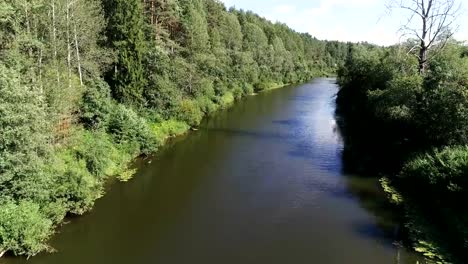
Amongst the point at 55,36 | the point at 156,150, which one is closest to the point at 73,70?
the point at 55,36

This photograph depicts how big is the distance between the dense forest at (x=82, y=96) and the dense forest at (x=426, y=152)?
56.4 feet

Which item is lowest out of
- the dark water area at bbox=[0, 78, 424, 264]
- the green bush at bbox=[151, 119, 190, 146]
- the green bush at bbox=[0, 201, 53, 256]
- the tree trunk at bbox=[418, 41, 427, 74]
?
the dark water area at bbox=[0, 78, 424, 264]

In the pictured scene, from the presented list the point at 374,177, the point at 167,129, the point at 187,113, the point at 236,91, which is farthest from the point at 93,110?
the point at 236,91

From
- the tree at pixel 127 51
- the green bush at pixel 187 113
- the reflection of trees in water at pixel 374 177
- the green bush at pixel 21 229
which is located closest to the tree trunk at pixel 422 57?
the reflection of trees in water at pixel 374 177

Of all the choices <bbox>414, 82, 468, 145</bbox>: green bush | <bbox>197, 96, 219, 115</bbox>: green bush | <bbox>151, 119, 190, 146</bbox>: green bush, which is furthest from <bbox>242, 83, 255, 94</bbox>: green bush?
<bbox>414, 82, 468, 145</bbox>: green bush

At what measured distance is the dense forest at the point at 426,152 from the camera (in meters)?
18.9

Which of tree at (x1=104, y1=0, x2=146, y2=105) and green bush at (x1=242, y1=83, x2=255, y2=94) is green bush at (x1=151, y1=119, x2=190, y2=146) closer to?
tree at (x1=104, y1=0, x2=146, y2=105)

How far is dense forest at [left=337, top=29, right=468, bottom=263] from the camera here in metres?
18.9

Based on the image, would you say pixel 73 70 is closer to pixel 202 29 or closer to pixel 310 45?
pixel 202 29

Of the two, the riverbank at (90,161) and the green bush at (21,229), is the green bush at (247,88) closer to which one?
the riverbank at (90,161)

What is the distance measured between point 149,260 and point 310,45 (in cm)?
15252

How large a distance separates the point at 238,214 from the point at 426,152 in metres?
12.3

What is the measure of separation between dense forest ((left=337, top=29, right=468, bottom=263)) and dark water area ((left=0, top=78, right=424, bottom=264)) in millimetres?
1320

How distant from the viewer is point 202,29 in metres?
53.9
